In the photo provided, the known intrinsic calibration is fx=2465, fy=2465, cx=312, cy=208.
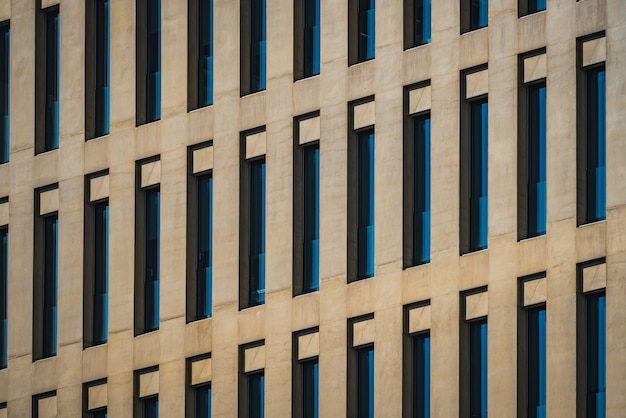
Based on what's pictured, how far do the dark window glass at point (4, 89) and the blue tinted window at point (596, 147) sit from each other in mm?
16531

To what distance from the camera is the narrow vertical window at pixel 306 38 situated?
54219mm

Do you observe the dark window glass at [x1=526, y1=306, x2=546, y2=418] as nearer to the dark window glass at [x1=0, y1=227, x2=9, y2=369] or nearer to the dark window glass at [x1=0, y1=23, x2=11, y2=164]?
the dark window glass at [x1=0, y1=227, x2=9, y2=369]

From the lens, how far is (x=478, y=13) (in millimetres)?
51812

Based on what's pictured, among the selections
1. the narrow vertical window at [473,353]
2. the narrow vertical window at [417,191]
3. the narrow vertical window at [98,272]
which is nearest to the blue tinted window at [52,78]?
the narrow vertical window at [98,272]

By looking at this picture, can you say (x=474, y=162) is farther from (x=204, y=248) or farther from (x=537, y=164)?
(x=204, y=248)

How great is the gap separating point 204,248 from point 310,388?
14.7 ft

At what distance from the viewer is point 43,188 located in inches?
2295

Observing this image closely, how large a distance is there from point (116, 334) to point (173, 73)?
6092 millimetres

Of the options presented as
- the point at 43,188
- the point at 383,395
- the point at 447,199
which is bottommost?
the point at 383,395

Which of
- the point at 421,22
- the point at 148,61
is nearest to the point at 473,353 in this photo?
the point at 421,22

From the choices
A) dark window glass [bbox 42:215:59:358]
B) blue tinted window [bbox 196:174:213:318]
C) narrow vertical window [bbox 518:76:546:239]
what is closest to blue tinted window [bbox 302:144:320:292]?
blue tinted window [bbox 196:174:213:318]

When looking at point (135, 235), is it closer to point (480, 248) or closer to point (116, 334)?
point (116, 334)

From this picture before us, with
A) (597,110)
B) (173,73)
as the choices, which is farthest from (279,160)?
(597,110)

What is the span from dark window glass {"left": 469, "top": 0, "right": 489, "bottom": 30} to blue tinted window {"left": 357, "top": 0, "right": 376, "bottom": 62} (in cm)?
246
